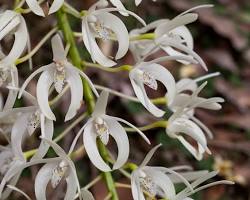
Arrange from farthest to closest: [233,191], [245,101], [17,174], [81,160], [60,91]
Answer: [245,101] < [233,191] < [81,160] < [17,174] < [60,91]

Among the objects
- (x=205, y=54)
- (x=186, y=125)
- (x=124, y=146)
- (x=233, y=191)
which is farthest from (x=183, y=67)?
(x=124, y=146)

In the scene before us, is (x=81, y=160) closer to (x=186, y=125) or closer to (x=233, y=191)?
(x=233, y=191)

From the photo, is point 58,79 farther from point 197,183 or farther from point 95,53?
point 197,183

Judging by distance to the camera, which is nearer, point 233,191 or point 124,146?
point 124,146

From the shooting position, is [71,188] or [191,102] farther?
[191,102]

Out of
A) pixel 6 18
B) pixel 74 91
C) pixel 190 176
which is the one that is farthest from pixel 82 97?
pixel 190 176

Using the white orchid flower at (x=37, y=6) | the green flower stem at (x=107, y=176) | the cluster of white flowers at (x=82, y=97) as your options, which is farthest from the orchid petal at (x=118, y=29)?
the green flower stem at (x=107, y=176)
